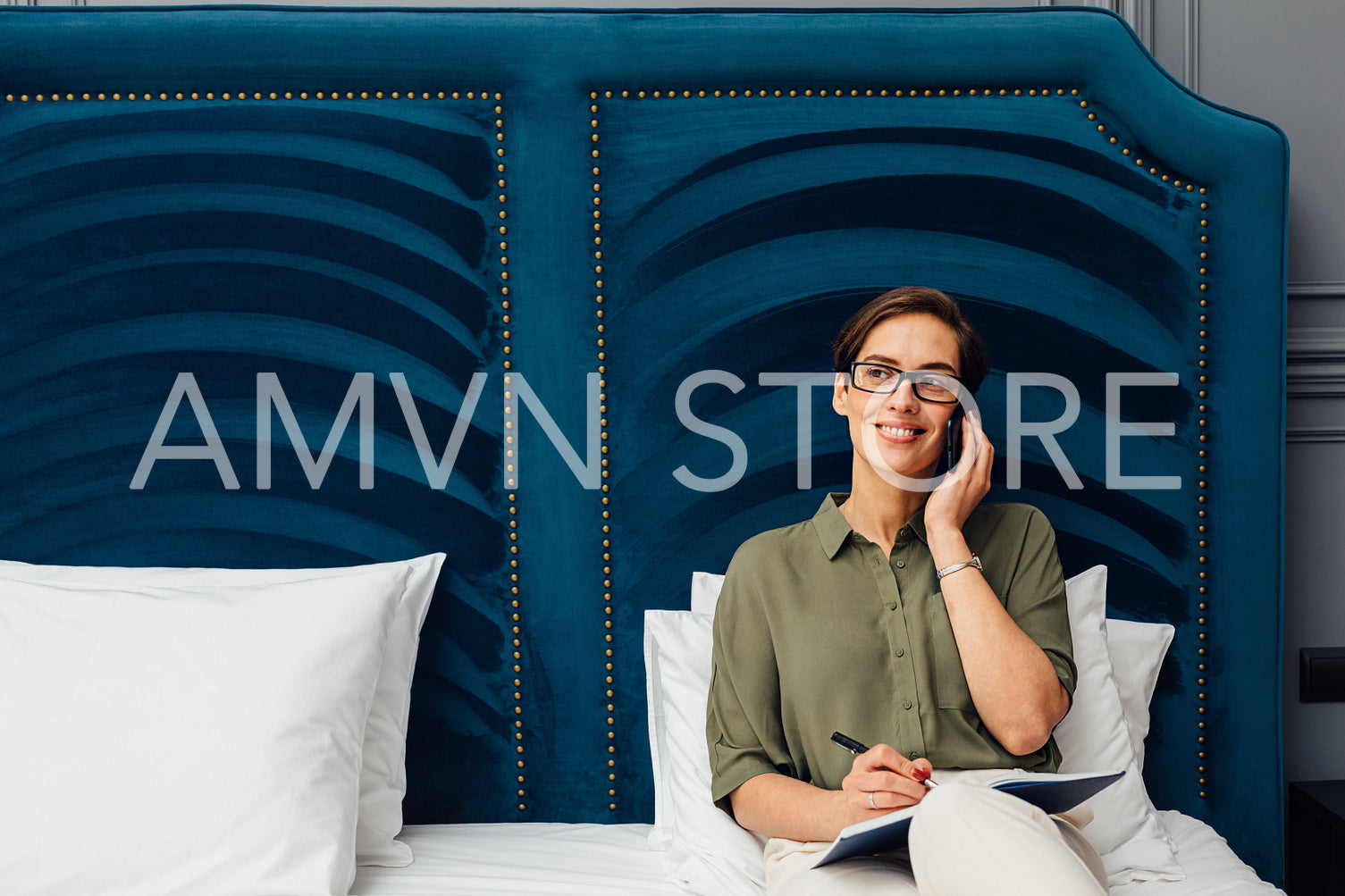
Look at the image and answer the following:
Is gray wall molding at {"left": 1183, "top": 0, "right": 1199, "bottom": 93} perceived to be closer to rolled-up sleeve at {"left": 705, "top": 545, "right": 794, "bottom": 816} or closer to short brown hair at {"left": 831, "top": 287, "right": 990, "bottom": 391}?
short brown hair at {"left": 831, "top": 287, "right": 990, "bottom": 391}

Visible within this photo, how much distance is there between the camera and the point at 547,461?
5.40 feet

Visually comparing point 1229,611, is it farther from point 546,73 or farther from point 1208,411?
point 546,73

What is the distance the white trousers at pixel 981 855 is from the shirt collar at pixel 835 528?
0.41 m

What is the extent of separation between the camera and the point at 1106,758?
4.70 ft

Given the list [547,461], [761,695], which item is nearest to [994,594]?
[761,695]

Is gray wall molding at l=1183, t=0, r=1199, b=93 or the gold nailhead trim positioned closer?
the gold nailhead trim

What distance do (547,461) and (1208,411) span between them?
120cm

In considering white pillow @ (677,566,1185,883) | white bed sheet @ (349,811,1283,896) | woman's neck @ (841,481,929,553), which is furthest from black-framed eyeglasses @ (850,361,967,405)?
white bed sheet @ (349,811,1283,896)

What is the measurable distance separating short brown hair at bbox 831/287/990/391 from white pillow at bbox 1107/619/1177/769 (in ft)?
1.85

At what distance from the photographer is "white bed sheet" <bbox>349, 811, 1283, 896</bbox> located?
1.32m

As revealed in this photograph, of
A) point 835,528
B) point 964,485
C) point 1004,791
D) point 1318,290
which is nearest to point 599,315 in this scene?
point 835,528

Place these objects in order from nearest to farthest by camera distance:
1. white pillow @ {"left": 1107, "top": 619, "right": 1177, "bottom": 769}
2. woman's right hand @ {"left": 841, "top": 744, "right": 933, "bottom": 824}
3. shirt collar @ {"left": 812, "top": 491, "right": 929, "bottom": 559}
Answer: woman's right hand @ {"left": 841, "top": 744, "right": 933, "bottom": 824}, shirt collar @ {"left": 812, "top": 491, "right": 929, "bottom": 559}, white pillow @ {"left": 1107, "top": 619, "right": 1177, "bottom": 769}

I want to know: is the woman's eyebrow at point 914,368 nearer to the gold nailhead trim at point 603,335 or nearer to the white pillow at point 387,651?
the gold nailhead trim at point 603,335

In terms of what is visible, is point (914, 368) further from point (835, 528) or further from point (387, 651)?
point (387, 651)
